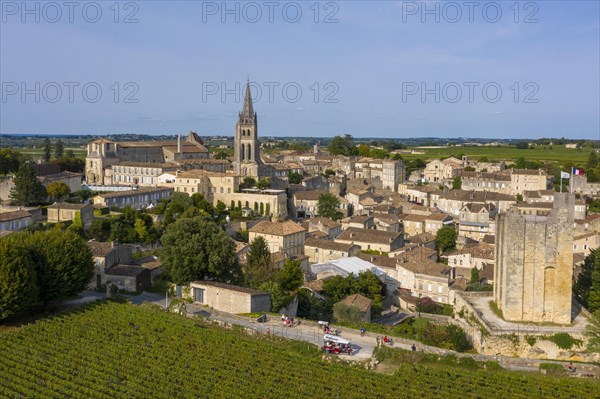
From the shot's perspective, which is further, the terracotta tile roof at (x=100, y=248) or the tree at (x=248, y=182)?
the tree at (x=248, y=182)

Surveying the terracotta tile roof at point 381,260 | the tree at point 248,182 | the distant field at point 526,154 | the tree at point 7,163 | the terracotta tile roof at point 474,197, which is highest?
the distant field at point 526,154

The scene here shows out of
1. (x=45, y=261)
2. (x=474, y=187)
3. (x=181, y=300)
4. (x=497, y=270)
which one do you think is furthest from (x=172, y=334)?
(x=474, y=187)

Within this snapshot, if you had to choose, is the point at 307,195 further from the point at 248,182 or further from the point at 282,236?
the point at 282,236

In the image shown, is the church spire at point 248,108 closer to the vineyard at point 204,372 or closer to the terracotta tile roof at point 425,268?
the terracotta tile roof at point 425,268

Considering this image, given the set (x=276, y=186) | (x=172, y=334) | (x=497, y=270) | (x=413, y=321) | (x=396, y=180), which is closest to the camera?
(x=172, y=334)

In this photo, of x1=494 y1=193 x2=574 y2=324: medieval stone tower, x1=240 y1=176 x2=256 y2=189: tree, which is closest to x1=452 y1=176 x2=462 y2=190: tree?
x1=240 y1=176 x2=256 y2=189: tree

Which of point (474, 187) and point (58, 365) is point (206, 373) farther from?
point (474, 187)

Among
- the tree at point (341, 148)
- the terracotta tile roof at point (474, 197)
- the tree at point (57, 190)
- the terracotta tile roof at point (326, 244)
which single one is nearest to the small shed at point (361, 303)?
the terracotta tile roof at point (326, 244)
